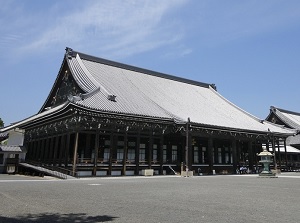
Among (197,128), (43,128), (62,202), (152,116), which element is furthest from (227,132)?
(62,202)

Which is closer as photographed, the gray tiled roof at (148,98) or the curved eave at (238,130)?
the gray tiled roof at (148,98)

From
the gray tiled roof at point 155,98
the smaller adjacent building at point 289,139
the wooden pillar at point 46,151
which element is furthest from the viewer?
the smaller adjacent building at point 289,139

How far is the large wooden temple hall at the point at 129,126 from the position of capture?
24609mm

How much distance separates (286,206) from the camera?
Answer: 28.2 feet

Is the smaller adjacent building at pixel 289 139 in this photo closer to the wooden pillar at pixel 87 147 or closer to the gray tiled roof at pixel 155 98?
the gray tiled roof at pixel 155 98

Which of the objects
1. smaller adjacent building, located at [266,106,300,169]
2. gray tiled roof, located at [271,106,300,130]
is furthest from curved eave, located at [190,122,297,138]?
gray tiled roof, located at [271,106,300,130]

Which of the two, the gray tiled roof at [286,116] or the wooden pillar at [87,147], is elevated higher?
the gray tiled roof at [286,116]

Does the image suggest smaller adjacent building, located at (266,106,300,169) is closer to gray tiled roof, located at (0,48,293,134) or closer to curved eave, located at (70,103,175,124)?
gray tiled roof, located at (0,48,293,134)

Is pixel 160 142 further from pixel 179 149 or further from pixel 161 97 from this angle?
pixel 161 97

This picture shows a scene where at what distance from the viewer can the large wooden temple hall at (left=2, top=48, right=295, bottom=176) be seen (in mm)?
24609

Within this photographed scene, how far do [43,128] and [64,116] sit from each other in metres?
8.00

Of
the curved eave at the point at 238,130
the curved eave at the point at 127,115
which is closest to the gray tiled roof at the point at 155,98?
the curved eave at the point at 127,115

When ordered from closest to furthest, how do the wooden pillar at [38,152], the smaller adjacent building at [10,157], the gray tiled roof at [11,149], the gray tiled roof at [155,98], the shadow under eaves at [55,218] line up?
the shadow under eaves at [55,218], the gray tiled roof at [155,98], the smaller adjacent building at [10,157], the gray tiled roof at [11,149], the wooden pillar at [38,152]

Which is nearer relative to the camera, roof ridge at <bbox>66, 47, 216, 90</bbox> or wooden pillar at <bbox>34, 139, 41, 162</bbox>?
wooden pillar at <bbox>34, 139, 41, 162</bbox>
